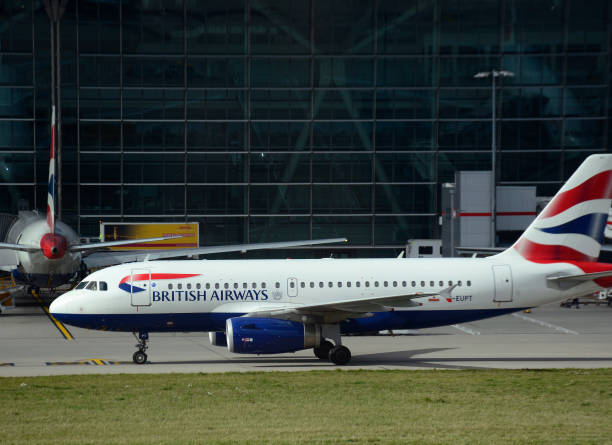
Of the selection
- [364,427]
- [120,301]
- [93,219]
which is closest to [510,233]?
[93,219]

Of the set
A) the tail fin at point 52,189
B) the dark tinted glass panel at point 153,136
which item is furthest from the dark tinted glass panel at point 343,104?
the tail fin at point 52,189

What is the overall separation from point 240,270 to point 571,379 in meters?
11.3

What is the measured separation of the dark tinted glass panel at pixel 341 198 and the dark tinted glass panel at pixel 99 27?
20689 mm

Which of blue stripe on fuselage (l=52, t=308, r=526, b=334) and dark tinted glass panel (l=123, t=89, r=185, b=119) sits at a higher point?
dark tinted glass panel (l=123, t=89, r=185, b=119)

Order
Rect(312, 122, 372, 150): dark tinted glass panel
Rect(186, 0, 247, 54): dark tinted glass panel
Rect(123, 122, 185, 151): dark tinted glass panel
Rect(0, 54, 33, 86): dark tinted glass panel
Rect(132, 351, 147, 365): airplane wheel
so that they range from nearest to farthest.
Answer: Rect(132, 351, 147, 365): airplane wheel < Rect(0, 54, 33, 86): dark tinted glass panel < Rect(123, 122, 185, 151): dark tinted glass panel < Rect(186, 0, 247, 54): dark tinted glass panel < Rect(312, 122, 372, 150): dark tinted glass panel

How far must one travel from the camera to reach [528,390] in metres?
22.0

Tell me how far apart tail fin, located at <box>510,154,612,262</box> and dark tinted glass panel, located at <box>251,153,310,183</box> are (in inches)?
1876

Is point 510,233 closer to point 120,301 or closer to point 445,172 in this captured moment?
point 445,172

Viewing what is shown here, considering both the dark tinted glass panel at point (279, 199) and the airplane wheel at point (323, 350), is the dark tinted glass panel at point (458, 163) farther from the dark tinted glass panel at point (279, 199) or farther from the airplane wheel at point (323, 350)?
the airplane wheel at point (323, 350)

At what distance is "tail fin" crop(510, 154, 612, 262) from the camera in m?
30.8

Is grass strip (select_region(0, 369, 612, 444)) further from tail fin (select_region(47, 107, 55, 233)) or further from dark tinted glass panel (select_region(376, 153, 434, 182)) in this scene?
dark tinted glass panel (select_region(376, 153, 434, 182))

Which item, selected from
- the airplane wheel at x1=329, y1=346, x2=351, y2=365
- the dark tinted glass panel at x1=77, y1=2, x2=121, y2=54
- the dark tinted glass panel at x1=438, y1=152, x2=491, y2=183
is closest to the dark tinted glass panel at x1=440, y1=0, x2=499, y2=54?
the dark tinted glass panel at x1=438, y1=152, x2=491, y2=183

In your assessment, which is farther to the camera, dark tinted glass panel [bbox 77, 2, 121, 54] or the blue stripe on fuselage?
dark tinted glass panel [bbox 77, 2, 121, 54]

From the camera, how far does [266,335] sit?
2762cm
